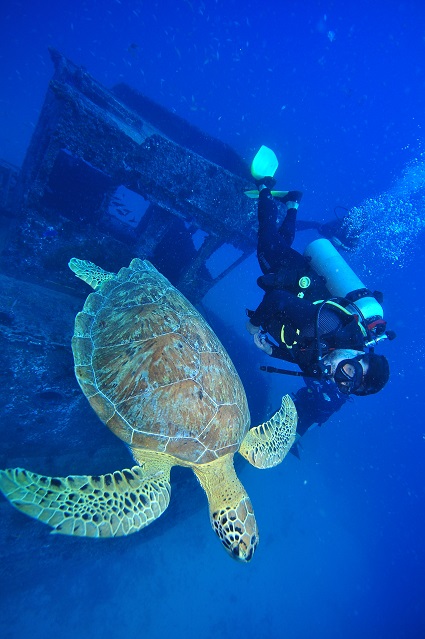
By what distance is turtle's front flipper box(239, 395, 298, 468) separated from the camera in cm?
429

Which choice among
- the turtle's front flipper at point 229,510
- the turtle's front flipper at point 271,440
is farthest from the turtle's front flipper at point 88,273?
the turtle's front flipper at point 271,440

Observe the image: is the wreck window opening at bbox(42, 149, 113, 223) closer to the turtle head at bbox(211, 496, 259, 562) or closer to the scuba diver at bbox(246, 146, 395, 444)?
the scuba diver at bbox(246, 146, 395, 444)

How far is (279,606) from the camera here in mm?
12617

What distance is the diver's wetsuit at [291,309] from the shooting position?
3.50 m

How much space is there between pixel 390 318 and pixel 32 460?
188 ft

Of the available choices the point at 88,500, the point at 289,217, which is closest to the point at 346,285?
the point at 289,217

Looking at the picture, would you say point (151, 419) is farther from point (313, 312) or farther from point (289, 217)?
point (289, 217)

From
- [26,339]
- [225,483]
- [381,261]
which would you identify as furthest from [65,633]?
[381,261]

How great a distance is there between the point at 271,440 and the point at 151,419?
7.33ft

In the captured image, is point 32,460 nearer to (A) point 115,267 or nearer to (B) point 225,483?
(B) point 225,483

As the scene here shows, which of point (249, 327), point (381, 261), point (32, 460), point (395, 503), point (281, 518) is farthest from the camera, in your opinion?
point (381, 261)

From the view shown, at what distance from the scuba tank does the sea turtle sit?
2093 millimetres

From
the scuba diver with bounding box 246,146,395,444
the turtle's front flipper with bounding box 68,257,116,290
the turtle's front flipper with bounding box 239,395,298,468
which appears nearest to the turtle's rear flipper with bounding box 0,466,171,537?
the turtle's front flipper with bounding box 239,395,298,468

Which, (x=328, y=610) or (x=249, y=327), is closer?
(x=249, y=327)
